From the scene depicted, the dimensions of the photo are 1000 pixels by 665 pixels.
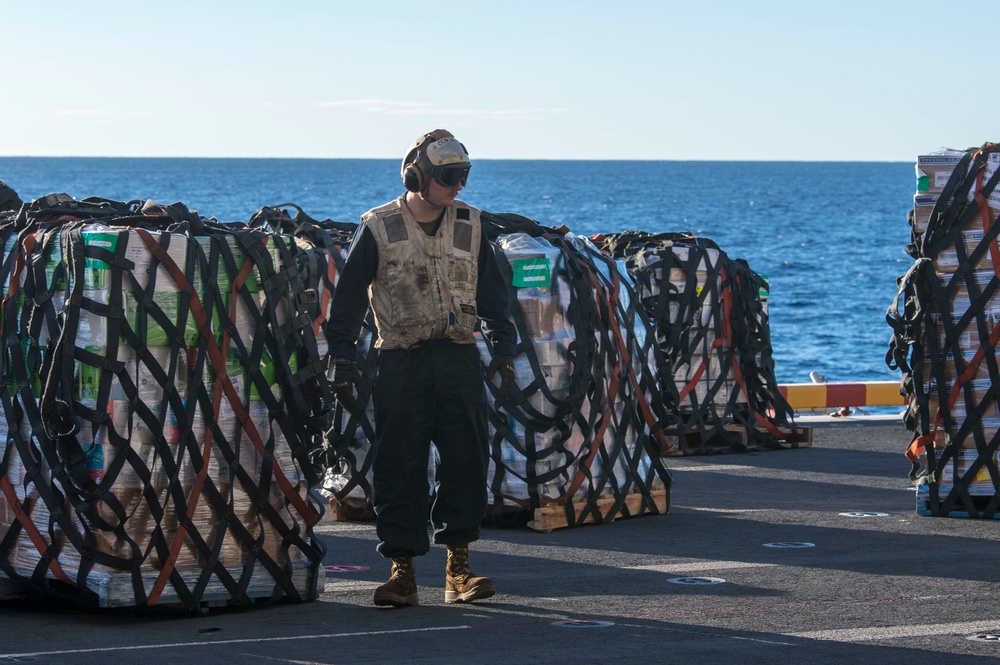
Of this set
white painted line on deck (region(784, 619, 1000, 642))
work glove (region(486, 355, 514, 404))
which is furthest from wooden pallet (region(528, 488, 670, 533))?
white painted line on deck (region(784, 619, 1000, 642))

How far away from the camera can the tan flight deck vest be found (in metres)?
8.02

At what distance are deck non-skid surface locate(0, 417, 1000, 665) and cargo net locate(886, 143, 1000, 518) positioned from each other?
385mm

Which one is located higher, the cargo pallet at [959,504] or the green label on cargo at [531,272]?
the green label on cargo at [531,272]

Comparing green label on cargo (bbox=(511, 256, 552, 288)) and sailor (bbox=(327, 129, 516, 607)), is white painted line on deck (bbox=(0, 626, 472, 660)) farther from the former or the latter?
green label on cargo (bbox=(511, 256, 552, 288))

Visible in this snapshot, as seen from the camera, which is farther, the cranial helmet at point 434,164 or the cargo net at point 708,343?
the cargo net at point 708,343

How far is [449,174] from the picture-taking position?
7996mm

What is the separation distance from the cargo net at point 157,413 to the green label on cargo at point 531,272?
113 inches

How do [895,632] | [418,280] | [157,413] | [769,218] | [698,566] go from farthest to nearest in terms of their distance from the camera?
1. [769,218]
2. [698,566]
3. [418,280]
4. [157,413]
5. [895,632]

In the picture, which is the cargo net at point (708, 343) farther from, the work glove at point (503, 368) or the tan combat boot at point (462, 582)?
the tan combat boot at point (462, 582)

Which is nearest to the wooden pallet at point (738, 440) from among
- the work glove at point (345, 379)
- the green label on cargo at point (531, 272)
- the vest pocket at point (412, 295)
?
the green label on cargo at point (531, 272)

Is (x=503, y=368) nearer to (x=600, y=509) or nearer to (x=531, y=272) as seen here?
(x=531, y=272)

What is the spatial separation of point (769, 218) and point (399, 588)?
10536 centimetres

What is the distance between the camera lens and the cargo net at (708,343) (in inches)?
607

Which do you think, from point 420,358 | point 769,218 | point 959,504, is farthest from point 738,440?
point 769,218
